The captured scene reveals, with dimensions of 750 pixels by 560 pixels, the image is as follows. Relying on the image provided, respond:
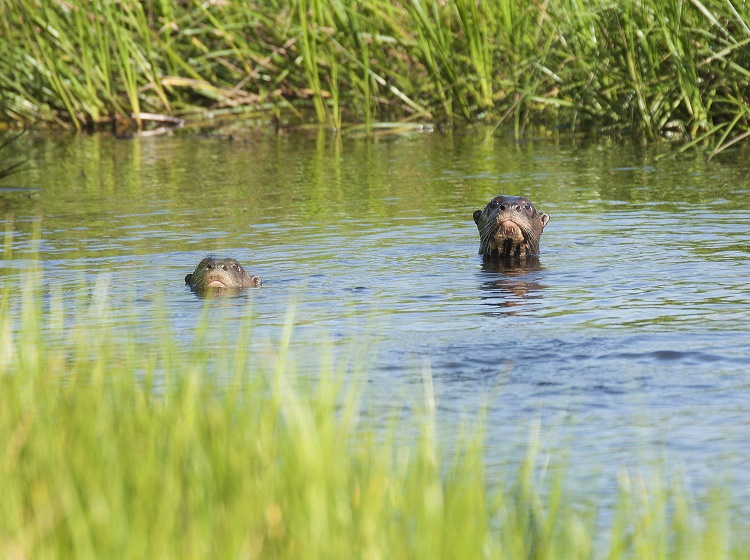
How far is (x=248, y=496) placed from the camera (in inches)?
135

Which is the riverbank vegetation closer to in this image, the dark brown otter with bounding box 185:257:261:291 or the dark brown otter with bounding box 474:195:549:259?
the dark brown otter with bounding box 474:195:549:259

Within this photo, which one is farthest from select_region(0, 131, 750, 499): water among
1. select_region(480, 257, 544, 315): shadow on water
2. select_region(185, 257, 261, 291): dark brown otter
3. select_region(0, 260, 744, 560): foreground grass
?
select_region(0, 260, 744, 560): foreground grass

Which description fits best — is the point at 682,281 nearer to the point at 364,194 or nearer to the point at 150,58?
the point at 364,194

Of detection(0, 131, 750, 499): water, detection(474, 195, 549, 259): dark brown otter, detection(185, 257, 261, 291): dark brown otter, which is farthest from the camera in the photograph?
detection(474, 195, 549, 259): dark brown otter

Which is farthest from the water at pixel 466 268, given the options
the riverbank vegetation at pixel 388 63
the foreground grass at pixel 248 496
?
the riverbank vegetation at pixel 388 63

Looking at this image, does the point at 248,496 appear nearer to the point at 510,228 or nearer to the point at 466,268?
the point at 466,268

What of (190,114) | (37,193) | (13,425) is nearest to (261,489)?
(13,425)

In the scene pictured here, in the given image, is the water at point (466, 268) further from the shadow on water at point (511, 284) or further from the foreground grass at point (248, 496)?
the foreground grass at point (248, 496)

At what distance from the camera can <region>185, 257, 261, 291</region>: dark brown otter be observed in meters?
8.41

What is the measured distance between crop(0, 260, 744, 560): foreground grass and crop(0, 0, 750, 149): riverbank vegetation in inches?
377

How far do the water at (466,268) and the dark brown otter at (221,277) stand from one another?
0.15 m

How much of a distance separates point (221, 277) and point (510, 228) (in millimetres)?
2215

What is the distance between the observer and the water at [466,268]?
217 inches

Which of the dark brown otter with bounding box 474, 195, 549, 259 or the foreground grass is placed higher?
the dark brown otter with bounding box 474, 195, 549, 259
